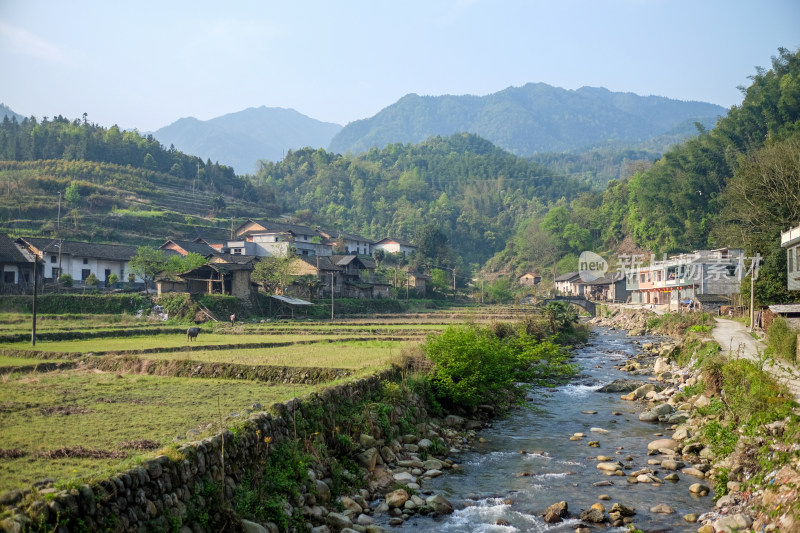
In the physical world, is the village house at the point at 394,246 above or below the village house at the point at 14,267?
above

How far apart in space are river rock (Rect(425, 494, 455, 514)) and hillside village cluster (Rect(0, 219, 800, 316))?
17.1m

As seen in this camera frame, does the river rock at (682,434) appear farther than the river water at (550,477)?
Yes

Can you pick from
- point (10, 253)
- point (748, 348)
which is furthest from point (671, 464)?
point (10, 253)

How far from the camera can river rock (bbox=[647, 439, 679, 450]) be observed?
627 inches

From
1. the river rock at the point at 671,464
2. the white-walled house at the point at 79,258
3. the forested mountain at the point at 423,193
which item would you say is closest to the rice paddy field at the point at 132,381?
the river rock at the point at 671,464

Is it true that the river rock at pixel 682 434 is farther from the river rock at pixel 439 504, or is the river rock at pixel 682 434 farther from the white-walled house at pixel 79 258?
the white-walled house at pixel 79 258

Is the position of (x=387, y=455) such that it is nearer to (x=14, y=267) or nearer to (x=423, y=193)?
(x=14, y=267)

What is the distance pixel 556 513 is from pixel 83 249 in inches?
2080

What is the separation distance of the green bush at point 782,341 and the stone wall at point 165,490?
54.6 ft

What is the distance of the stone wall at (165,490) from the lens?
652 cm

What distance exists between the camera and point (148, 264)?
49.6 meters

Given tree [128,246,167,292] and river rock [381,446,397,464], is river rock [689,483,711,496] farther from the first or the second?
tree [128,246,167,292]

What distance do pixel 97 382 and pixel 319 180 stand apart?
441 ft

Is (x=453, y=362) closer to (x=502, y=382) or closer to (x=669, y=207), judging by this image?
(x=502, y=382)
